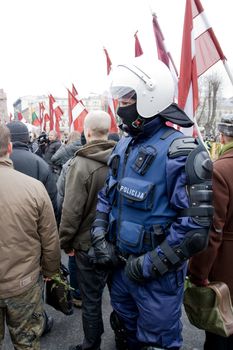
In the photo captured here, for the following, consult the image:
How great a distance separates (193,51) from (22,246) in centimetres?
273

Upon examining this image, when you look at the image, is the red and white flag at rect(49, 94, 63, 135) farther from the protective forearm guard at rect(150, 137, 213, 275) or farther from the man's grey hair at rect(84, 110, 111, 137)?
the protective forearm guard at rect(150, 137, 213, 275)

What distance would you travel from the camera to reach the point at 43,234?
2.33m

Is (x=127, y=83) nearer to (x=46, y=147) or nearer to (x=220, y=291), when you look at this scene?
(x=220, y=291)

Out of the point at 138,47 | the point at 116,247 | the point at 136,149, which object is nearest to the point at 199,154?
the point at 136,149

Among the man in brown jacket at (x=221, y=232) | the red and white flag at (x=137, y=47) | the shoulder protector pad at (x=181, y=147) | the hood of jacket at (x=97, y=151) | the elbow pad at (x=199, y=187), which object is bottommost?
the man in brown jacket at (x=221, y=232)

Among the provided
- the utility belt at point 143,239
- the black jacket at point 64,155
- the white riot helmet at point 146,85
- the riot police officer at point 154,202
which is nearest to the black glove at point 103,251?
the riot police officer at point 154,202

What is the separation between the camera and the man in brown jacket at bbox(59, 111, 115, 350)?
273 cm

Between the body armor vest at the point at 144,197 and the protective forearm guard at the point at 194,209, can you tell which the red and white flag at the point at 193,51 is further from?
the protective forearm guard at the point at 194,209

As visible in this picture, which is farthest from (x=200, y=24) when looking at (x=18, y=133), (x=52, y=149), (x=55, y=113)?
(x=55, y=113)

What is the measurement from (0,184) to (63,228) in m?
0.85

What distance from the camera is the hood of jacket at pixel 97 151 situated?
2756 mm

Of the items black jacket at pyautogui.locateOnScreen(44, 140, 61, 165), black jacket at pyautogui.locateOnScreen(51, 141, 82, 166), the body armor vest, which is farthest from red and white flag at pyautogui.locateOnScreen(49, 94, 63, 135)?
the body armor vest

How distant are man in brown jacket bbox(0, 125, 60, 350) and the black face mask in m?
0.72

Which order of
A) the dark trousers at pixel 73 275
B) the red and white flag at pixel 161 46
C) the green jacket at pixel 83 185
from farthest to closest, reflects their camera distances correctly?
the red and white flag at pixel 161 46
the dark trousers at pixel 73 275
the green jacket at pixel 83 185
